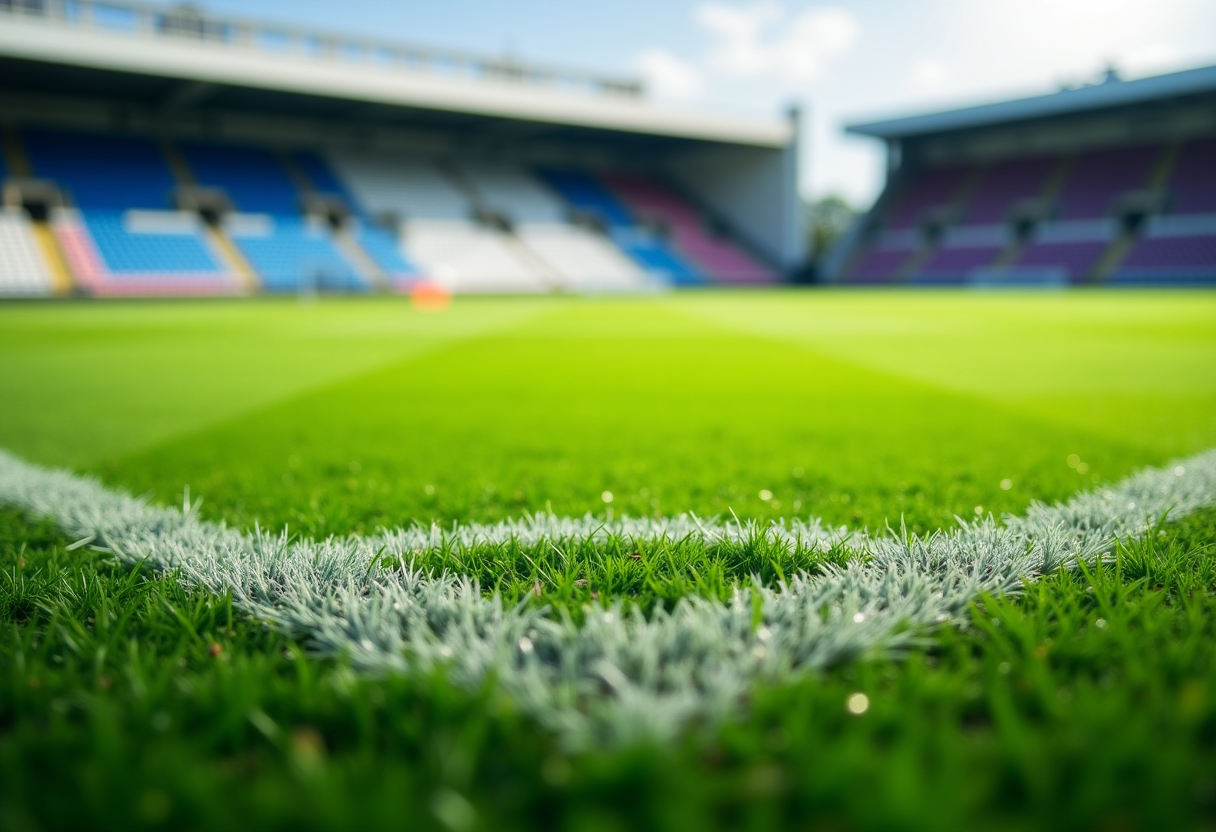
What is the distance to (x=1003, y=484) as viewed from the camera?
2.76 meters

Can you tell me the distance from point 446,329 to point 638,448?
9.74 meters

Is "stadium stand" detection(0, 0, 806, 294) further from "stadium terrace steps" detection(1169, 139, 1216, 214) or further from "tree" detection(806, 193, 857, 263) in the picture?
"tree" detection(806, 193, 857, 263)

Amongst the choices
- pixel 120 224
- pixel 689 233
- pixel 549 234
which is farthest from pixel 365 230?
pixel 689 233

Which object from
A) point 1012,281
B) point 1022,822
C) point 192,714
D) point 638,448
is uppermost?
point 1022,822

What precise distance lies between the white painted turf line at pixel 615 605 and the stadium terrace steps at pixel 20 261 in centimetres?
2515

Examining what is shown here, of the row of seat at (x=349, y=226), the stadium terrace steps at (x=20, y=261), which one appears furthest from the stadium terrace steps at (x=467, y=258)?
the stadium terrace steps at (x=20, y=261)

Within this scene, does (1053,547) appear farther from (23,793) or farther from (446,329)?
(446,329)

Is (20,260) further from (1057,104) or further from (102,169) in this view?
(1057,104)

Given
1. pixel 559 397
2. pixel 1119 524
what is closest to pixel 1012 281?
pixel 559 397

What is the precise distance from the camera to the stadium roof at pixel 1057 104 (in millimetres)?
27859

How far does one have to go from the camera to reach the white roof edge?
22.3 metres

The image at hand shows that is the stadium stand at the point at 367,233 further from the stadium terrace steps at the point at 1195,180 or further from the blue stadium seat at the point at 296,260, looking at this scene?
the stadium terrace steps at the point at 1195,180

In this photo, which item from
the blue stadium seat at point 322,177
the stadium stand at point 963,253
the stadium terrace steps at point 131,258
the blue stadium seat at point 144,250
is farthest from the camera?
the stadium stand at point 963,253

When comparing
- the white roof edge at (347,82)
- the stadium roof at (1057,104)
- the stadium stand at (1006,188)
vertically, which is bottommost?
the stadium stand at (1006,188)
